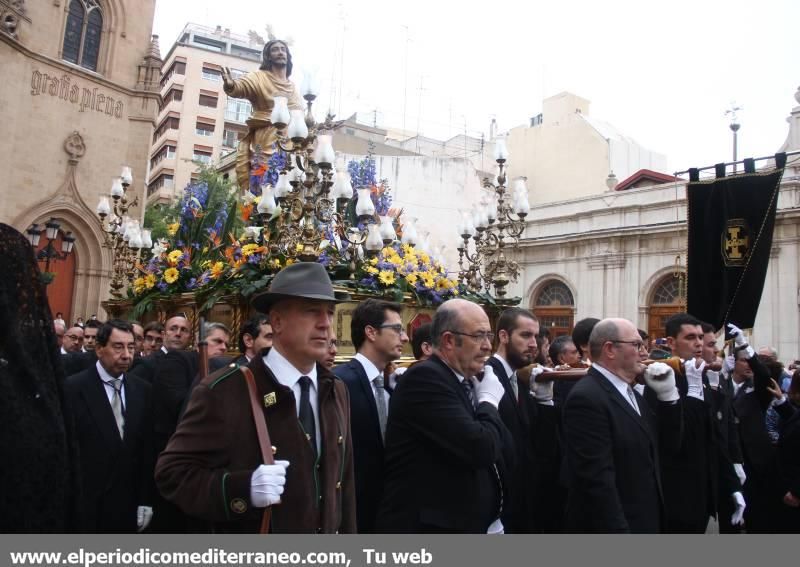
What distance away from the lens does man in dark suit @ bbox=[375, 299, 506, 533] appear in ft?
9.63

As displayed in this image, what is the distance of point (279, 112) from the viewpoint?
6.39 m

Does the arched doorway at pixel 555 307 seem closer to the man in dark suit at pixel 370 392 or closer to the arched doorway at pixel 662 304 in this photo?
the arched doorway at pixel 662 304

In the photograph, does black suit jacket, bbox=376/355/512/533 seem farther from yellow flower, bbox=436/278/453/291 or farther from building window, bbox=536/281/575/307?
building window, bbox=536/281/575/307

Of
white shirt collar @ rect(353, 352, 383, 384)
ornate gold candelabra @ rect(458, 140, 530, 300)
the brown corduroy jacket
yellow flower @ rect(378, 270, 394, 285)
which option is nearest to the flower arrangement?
yellow flower @ rect(378, 270, 394, 285)

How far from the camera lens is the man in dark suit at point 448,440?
2.94 metres

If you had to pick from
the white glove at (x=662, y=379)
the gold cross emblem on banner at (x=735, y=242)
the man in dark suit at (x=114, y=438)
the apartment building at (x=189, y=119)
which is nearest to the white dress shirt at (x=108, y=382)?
the man in dark suit at (x=114, y=438)

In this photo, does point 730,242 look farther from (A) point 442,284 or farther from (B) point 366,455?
(B) point 366,455

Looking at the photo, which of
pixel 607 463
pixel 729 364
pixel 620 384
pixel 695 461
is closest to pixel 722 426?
pixel 695 461

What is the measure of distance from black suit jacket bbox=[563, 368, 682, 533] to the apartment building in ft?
136

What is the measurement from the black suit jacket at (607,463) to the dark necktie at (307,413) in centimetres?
155

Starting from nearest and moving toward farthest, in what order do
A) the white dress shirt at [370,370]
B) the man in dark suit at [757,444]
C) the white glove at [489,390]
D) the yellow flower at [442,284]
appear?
the white glove at [489,390] < the white dress shirt at [370,370] < the man in dark suit at [757,444] < the yellow flower at [442,284]

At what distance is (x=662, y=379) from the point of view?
153 inches
